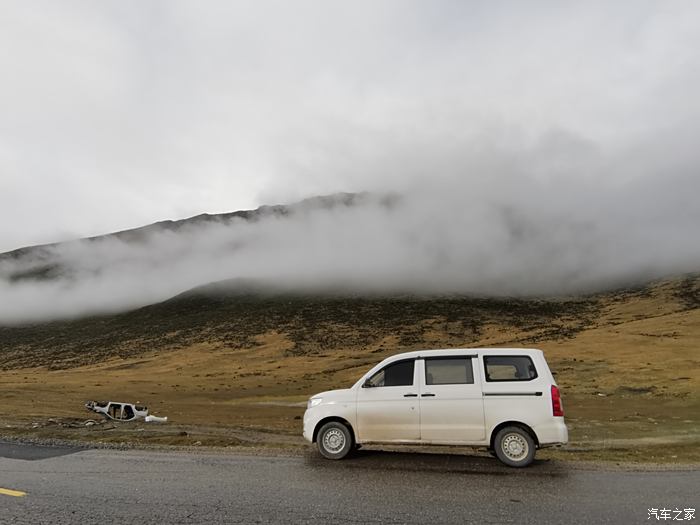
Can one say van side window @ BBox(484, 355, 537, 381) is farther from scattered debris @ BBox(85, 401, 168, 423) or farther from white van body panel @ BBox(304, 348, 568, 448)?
scattered debris @ BBox(85, 401, 168, 423)

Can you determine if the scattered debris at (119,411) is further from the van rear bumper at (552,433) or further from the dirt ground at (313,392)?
the van rear bumper at (552,433)

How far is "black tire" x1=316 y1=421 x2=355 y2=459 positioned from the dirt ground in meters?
4.07

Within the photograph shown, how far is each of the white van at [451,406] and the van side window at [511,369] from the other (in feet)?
0.06

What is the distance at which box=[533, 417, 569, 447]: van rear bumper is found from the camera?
918cm

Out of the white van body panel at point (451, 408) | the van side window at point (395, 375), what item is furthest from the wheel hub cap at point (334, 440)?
the van side window at point (395, 375)

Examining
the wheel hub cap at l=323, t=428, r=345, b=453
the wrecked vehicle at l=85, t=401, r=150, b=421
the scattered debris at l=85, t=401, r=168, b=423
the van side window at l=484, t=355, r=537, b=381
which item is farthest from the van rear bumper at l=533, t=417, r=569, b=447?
the wrecked vehicle at l=85, t=401, r=150, b=421

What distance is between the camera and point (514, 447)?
9391mm

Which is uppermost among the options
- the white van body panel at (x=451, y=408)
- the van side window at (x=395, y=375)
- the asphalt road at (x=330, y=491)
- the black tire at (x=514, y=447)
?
the van side window at (x=395, y=375)

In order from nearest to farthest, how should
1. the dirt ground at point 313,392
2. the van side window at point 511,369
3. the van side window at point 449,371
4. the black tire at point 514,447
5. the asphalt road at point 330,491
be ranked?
the asphalt road at point 330,491
the black tire at point 514,447
the van side window at point 511,369
the van side window at point 449,371
the dirt ground at point 313,392

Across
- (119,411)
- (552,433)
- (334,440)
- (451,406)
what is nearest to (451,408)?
(451,406)

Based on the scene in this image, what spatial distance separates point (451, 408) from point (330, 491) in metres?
3.02

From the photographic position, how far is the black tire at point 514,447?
9.30m

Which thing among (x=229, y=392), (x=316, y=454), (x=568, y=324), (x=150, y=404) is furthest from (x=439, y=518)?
(x=568, y=324)

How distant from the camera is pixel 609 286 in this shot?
11319 centimetres
